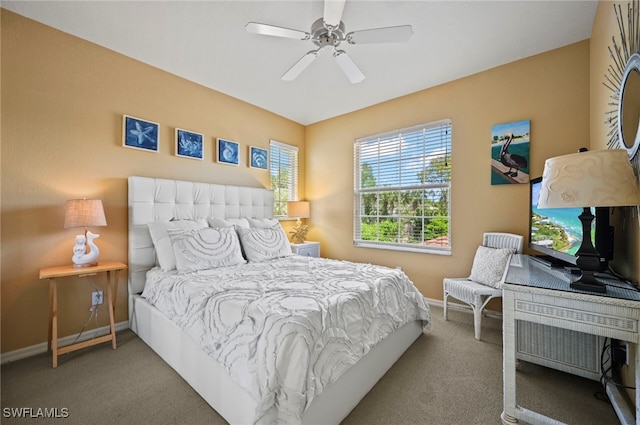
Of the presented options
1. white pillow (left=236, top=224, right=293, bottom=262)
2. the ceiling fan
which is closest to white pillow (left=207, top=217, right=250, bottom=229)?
white pillow (left=236, top=224, right=293, bottom=262)

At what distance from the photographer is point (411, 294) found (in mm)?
2453

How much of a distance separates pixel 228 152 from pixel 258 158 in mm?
512

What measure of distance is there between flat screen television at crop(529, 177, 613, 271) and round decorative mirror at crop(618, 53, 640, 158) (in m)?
0.45

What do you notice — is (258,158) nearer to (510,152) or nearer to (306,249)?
(306,249)

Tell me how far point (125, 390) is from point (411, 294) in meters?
2.34

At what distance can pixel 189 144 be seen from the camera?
10.8ft

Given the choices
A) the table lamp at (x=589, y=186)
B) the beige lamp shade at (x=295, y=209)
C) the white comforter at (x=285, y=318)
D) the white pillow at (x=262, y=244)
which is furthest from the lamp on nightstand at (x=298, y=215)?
the table lamp at (x=589, y=186)

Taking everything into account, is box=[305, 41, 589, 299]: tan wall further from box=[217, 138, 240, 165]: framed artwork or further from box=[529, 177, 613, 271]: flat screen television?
box=[217, 138, 240, 165]: framed artwork

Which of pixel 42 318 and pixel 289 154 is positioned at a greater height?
pixel 289 154

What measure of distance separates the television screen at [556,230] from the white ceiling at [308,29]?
56.1 inches

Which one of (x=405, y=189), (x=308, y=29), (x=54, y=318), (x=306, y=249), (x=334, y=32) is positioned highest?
(x=308, y=29)

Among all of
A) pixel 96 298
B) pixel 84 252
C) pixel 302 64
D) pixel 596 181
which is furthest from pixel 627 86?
pixel 96 298

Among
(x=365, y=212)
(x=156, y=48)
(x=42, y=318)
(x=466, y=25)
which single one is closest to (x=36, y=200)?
(x=42, y=318)

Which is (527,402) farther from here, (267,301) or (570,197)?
(267,301)
